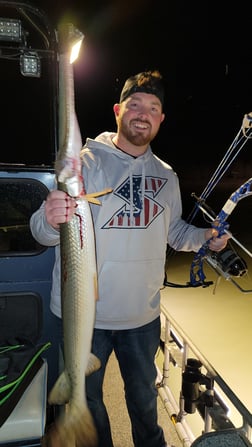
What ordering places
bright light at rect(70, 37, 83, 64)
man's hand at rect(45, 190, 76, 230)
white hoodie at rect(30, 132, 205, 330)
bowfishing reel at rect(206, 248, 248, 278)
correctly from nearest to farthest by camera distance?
bright light at rect(70, 37, 83, 64)
man's hand at rect(45, 190, 76, 230)
white hoodie at rect(30, 132, 205, 330)
bowfishing reel at rect(206, 248, 248, 278)

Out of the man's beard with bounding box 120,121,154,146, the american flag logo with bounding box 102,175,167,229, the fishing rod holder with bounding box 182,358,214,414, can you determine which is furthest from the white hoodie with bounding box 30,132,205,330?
the fishing rod holder with bounding box 182,358,214,414

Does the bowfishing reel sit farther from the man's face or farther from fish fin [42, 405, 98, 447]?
fish fin [42, 405, 98, 447]

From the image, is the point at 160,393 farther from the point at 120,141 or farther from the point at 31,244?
the point at 120,141

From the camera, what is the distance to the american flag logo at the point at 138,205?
2.50 metres

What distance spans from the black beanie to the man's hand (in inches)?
47.3

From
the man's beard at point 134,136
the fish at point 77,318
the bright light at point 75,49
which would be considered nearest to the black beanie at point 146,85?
the man's beard at point 134,136

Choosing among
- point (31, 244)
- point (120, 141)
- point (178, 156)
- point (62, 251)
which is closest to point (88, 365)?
point (62, 251)

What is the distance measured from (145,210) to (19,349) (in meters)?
1.32

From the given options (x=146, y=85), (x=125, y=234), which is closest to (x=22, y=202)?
(x=125, y=234)

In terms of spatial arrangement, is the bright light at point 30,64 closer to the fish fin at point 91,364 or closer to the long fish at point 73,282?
the long fish at point 73,282

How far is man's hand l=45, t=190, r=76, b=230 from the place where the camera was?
1732 millimetres

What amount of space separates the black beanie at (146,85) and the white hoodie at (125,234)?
0.40 metres

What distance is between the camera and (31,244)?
3051mm

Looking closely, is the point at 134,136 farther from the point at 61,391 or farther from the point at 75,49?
the point at 61,391
